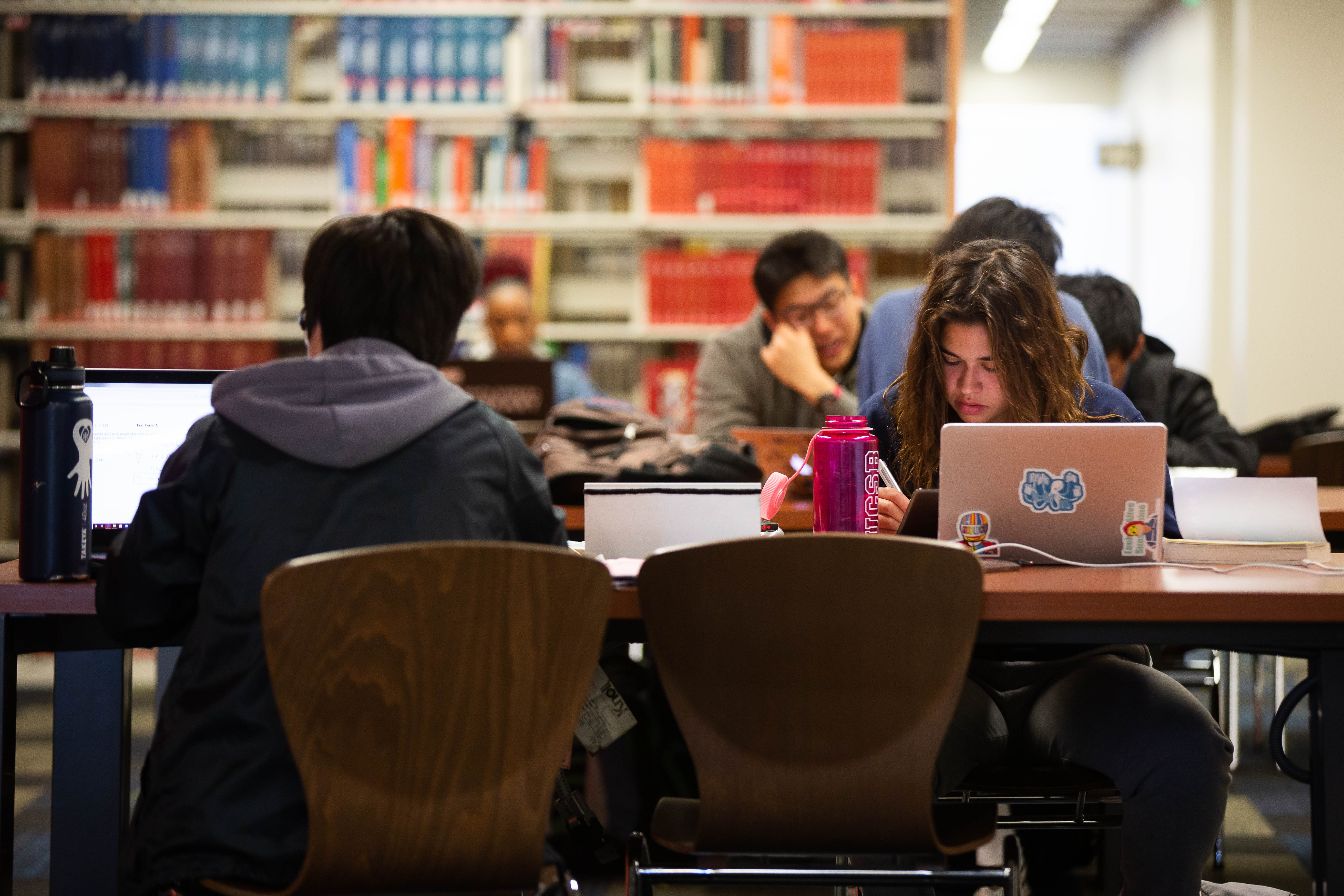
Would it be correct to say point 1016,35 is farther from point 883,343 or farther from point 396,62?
point 883,343

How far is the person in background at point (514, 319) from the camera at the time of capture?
12.8 ft

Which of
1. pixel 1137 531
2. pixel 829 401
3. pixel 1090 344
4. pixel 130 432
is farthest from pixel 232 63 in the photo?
pixel 1137 531

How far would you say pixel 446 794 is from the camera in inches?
46.7

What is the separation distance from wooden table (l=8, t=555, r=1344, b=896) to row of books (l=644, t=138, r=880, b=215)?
3048 mm

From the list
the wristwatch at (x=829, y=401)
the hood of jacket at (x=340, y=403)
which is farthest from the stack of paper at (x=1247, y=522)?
the wristwatch at (x=829, y=401)

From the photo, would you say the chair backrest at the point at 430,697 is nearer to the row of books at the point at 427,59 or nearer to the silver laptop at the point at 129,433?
the silver laptop at the point at 129,433

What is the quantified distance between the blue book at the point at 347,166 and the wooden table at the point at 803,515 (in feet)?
7.66

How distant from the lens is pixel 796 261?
311 cm

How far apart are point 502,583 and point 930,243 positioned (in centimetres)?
357

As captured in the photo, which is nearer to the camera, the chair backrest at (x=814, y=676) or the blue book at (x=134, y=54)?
the chair backrest at (x=814, y=676)

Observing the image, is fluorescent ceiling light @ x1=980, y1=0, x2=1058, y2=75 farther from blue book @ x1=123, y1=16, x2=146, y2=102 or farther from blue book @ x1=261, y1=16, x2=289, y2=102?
blue book @ x1=123, y1=16, x2=146, y2=102

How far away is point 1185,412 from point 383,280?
Answer: 2398mm

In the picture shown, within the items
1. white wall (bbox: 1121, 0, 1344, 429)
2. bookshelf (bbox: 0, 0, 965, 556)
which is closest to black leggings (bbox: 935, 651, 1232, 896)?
bookshelf (bbox: 0, 0, 965, 556)

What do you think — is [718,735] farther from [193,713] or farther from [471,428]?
[193,713]
